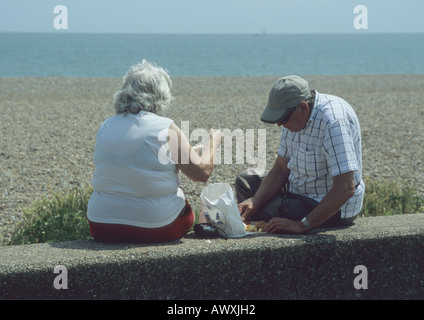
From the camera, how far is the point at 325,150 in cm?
367

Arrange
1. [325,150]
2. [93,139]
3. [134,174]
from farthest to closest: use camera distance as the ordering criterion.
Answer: [93,139]
[325,150]
[134,174]

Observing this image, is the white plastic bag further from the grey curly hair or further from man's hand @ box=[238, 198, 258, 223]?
the grey curly hair

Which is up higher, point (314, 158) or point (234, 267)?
point (314, 158)

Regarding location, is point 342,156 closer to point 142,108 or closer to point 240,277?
point 240,277

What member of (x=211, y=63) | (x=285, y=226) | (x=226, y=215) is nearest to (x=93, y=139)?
(x=226, y=215)

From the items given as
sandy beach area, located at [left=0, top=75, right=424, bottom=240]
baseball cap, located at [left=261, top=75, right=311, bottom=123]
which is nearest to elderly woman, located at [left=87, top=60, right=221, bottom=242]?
baseball cap, located at [left=261, top=75, right=311, bottom=123]

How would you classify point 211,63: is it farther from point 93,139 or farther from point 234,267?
point 234,267

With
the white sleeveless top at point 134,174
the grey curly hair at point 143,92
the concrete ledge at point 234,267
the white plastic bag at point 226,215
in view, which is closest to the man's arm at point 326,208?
the concrete ledge at point 234,267

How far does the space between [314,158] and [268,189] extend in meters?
0.59

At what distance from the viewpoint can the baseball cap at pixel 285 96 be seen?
11.9 feet

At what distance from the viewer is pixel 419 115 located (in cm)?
1195
